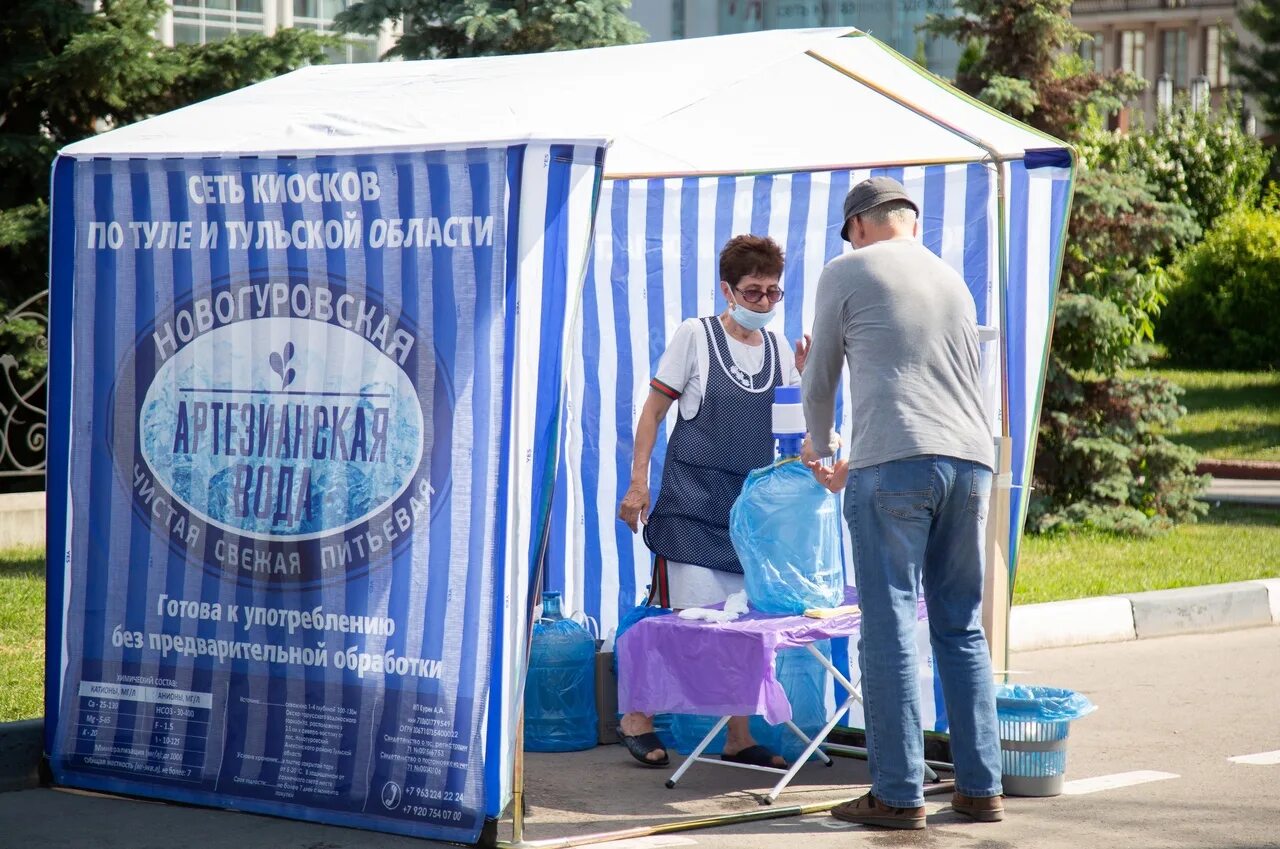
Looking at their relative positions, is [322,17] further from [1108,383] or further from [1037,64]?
[1108,383]

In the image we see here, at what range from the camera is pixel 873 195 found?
200 inches

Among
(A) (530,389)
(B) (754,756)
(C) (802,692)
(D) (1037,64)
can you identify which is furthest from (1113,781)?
(D) (1037,64)

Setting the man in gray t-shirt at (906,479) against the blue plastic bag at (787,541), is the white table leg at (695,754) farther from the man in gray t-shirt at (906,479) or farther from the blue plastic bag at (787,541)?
the man in gray t-shirt at (906,479)

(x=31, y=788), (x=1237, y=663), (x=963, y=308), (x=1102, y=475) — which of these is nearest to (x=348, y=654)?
(x=31, y=788)

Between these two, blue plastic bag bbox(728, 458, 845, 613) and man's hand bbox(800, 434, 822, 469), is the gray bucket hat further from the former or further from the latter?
blue plastic bag bbox(728, 458, 845, 613)

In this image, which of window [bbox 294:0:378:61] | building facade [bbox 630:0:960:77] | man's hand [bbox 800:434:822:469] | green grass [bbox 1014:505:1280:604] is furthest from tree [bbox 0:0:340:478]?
building facade [bbox 630:0:960:77]

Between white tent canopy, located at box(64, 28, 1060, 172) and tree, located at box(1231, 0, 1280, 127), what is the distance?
37.2 meters

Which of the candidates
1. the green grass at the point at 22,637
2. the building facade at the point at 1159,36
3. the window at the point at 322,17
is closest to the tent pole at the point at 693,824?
the green grass at the point at 22,637

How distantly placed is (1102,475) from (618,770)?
6861 millimetres

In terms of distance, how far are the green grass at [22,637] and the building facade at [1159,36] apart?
160ft

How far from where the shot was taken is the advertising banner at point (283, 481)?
15.7 ft

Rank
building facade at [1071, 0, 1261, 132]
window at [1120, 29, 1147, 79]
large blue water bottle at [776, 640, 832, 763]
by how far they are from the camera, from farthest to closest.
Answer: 1. window at [1120, 29, 1147, 79]
2. building facade at [1071, 0, 1261, 132]
3. large blue water bottle at [776, 640, 832, 763]

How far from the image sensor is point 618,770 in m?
5.98

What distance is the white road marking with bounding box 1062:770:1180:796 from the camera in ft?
18.6
